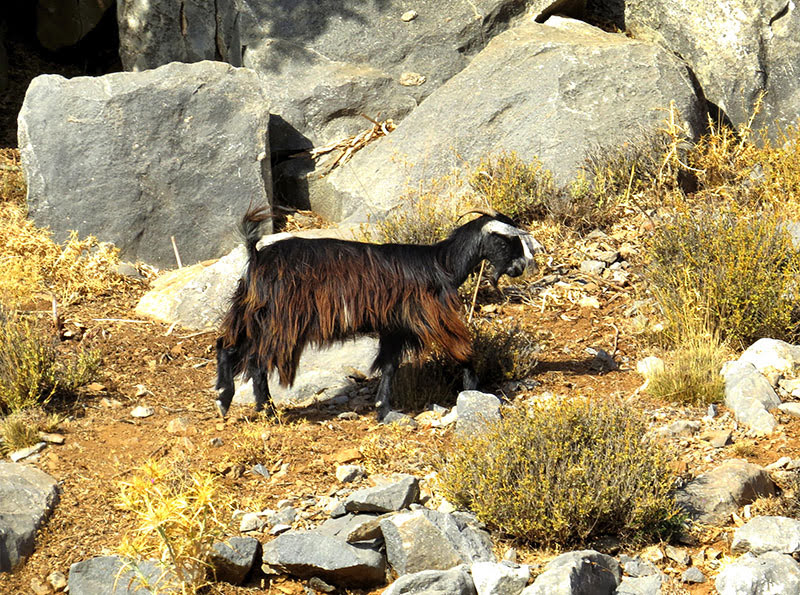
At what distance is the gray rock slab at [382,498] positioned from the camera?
521 cm

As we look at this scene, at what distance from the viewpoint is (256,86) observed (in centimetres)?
1039

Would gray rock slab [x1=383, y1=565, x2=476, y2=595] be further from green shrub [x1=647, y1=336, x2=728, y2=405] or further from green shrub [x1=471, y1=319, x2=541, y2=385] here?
green shrub [x1=471, y1=319, x2=541, y2=385]

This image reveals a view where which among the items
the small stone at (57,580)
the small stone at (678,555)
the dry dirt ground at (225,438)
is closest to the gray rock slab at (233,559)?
the dry dirt ground at (225,438)

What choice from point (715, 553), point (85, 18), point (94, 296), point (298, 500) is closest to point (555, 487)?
point (715, 553)

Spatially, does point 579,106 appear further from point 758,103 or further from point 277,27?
point 277,27

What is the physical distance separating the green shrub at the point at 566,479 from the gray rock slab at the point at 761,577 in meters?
0.51

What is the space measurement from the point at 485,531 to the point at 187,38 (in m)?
8.29

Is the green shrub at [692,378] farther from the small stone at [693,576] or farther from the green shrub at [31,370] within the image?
the green shrub at [31,370]

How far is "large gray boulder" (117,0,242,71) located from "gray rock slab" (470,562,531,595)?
822 centimetres

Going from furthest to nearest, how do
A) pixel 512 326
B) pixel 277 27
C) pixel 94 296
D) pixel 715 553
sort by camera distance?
pixel 277 27 < pixel 94 296 < pixel 512 326 < pixel 715 553

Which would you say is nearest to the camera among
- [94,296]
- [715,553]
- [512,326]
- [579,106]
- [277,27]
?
[715,553]

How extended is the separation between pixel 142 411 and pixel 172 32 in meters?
6.18

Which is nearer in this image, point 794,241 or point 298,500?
point 298,500

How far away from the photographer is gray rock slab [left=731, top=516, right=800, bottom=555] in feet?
A: 15.4
